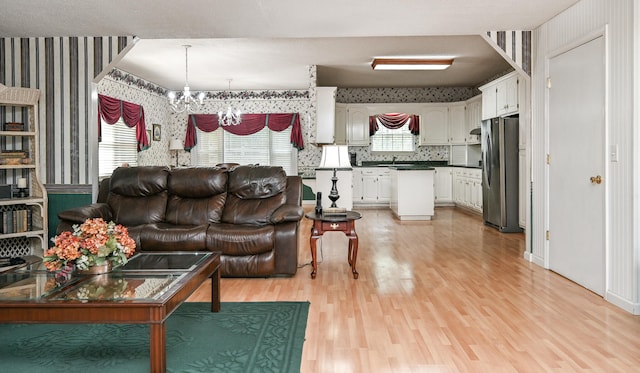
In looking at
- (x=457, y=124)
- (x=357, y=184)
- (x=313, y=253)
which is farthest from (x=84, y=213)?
(x=457, y=124)

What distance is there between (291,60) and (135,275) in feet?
17.9

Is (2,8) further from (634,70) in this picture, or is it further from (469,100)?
(469,100)

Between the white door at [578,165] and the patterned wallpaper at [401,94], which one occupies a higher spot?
→ the patterned wallpaper at [401,94]

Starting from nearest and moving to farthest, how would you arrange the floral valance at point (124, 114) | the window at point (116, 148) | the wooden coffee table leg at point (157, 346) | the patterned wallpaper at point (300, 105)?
the wooden coffee table leg at point (157, 346) → the floral valance at point (124, 114) → the window at point (116, 148) → the patterned wallpaper at point (300, 105)

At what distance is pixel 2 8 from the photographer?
163 inches

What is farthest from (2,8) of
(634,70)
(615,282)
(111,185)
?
(615,282)

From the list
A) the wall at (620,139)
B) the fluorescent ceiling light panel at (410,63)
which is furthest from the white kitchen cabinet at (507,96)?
the wall at (620,139)

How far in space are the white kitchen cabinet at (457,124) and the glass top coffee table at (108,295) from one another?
8362mm

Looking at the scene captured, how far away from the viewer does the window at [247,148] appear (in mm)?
10969

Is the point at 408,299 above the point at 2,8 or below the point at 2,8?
below

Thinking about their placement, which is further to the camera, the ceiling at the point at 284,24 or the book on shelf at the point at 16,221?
the book on shelf at the point at 16,221

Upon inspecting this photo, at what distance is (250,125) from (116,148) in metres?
3.27

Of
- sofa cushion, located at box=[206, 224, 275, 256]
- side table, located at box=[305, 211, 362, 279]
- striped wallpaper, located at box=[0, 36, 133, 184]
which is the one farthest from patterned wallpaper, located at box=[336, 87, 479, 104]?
sofa cushion, located at box=[206, 224, 275, 256]

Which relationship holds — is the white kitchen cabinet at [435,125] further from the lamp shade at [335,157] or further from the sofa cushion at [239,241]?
the sofa cushion at [239,241]
